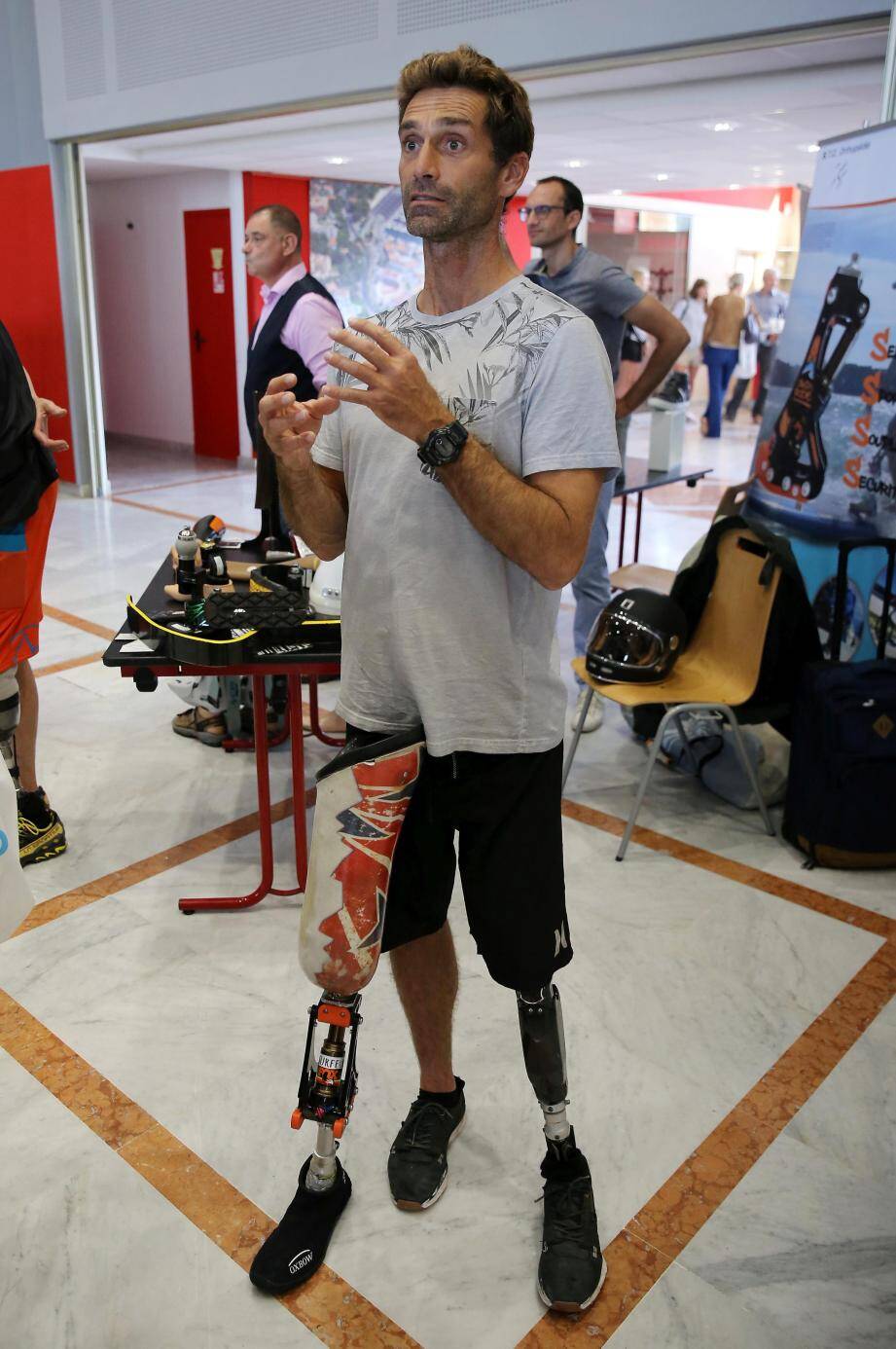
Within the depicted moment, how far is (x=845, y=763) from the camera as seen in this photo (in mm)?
2836

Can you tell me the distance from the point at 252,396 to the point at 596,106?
3.14 m

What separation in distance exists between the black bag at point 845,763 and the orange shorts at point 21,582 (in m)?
2.06

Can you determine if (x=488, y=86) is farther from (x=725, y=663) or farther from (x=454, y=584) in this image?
(x=725, y=663)

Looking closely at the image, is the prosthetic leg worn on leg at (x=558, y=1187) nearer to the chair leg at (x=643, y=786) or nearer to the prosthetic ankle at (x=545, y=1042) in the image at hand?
the prosthetic ankle at (x=545, y=1042)

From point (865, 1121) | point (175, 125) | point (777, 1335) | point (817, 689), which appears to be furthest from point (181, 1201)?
point (175, 125)

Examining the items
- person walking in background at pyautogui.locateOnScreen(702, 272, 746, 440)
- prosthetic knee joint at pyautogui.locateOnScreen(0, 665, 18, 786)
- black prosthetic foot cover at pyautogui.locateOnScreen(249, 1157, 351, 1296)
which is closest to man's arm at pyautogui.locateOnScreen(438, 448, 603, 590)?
black prosthetic foot cover at pyautogui.locateOnScreen(249, 1157, 351, 1296)

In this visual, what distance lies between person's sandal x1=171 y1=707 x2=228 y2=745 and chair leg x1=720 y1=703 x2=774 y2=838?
172cm

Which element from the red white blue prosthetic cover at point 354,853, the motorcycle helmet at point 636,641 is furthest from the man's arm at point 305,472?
the motorcycle helmet at point 636,641

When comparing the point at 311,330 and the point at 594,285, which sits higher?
the point at 594,285

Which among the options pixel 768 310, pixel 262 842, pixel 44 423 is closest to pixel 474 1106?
pixel 262 842

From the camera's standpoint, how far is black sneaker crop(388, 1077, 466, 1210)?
1.83 m

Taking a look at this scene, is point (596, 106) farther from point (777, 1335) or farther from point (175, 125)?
point (777, 1335)

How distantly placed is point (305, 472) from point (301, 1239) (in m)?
1.20

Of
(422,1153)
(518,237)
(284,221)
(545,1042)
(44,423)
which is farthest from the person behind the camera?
(518,237)
